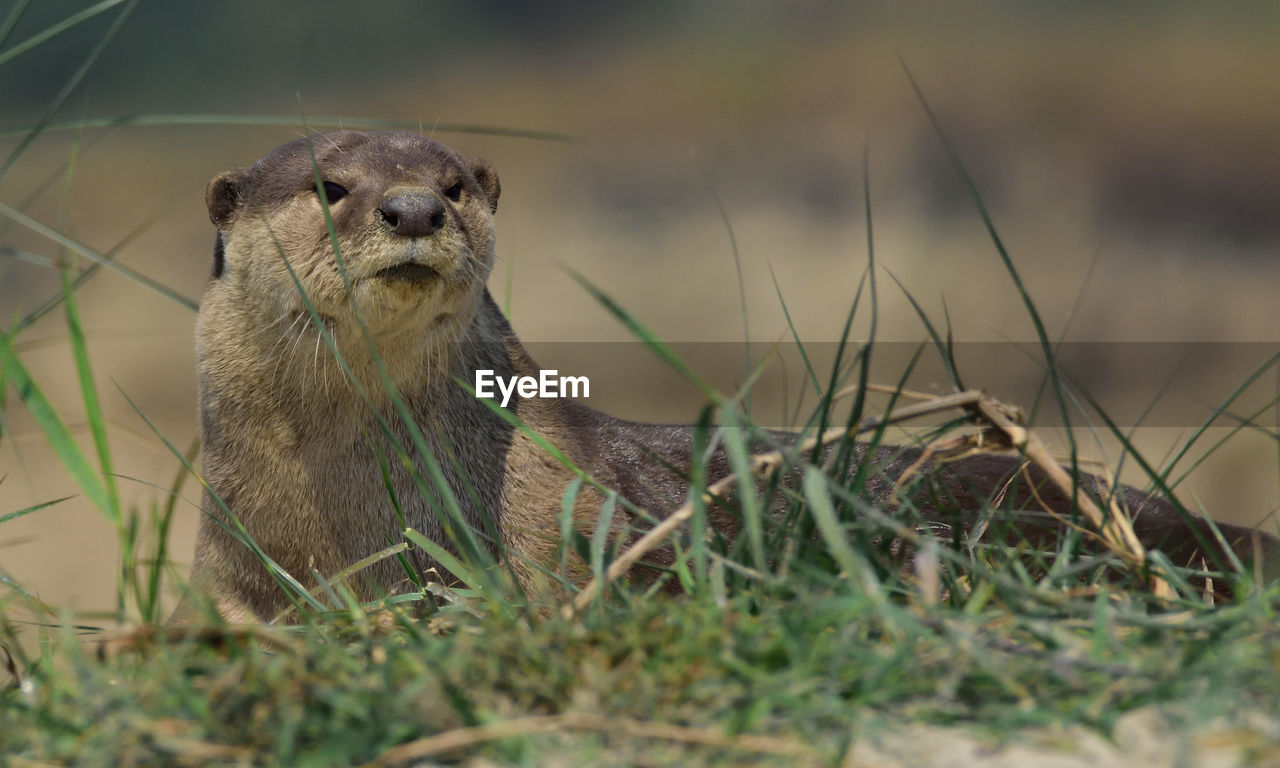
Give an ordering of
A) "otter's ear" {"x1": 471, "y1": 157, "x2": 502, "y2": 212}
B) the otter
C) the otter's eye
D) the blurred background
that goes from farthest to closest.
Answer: the blurred background
"otter's ear" {"x1": 471, "y1": 157, "x2": 502, "y2": 212}
the otter's eye
the otter

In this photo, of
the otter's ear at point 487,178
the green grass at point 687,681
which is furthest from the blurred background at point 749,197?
the green grass at point 687,681

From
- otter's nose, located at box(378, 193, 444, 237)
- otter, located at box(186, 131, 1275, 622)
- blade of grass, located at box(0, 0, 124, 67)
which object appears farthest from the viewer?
otter, located at box(186, 131, 1275, 622)

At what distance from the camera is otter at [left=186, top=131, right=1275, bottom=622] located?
2.74m

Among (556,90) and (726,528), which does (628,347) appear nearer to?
(556,90)

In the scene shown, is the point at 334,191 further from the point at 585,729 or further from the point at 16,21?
the point at 585,729

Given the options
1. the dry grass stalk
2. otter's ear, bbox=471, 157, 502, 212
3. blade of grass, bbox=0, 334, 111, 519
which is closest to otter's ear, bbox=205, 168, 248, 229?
otter's ear, bbox=471, 157, 502, 212

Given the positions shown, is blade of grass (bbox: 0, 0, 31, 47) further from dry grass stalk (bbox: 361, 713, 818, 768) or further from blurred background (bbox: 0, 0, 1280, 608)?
blurred background (bbox: 0, 0, 1280, 608)

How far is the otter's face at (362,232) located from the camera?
266cm

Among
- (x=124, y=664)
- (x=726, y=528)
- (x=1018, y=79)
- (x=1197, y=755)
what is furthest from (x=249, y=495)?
(x=1018, y=79)

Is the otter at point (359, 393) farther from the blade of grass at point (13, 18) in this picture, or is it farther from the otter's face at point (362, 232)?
the blade of grass at point (13, 18)

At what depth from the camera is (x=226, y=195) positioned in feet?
10.4

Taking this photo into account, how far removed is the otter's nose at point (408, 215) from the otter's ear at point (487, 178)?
645 mm

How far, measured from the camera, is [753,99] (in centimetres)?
1088

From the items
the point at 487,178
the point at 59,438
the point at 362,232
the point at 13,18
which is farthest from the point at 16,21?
the point at 487,178
